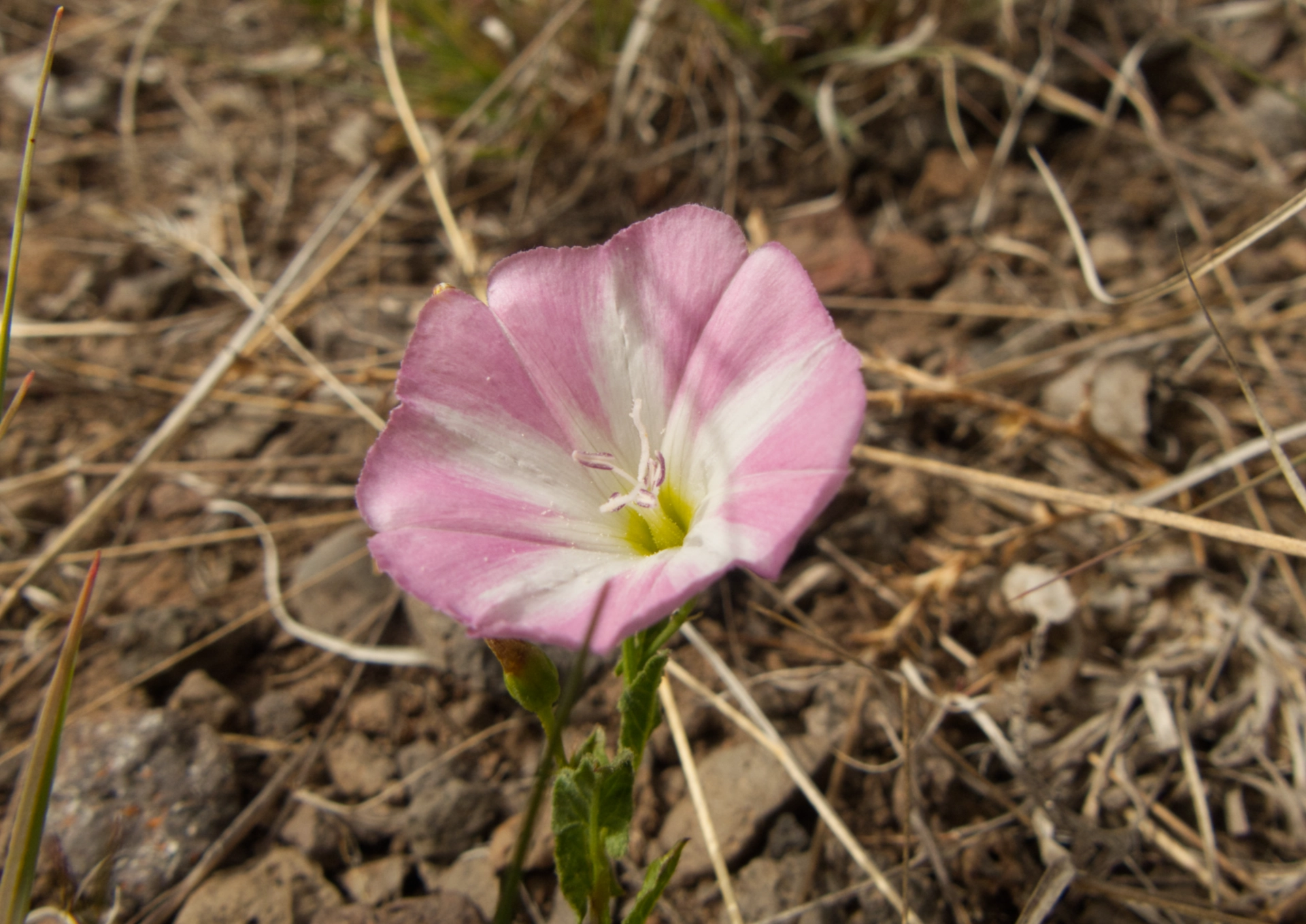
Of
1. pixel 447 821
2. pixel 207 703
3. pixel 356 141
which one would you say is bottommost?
pixel 447 821

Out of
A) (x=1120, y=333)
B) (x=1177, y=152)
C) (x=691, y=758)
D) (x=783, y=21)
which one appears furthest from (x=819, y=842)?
(x=783, y=21)

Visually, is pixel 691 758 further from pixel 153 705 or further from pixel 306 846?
pixel 153 705

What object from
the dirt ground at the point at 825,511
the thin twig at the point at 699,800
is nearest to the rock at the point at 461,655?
the dirt ground at the point at 825,511

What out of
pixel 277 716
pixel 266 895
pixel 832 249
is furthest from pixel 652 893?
pixel 832 249

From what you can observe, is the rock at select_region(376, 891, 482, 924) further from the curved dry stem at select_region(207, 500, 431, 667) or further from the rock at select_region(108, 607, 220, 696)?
the rock at select_region(108, 607, 220, 696)

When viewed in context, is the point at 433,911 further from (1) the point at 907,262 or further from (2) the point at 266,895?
(1) the point at 907,262

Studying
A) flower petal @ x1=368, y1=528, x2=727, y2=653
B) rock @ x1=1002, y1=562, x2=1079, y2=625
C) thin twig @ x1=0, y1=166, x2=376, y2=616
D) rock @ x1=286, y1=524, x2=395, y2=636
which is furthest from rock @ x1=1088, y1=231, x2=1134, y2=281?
thin twig @ x1=0, y1=166, x2=376, y2=616
